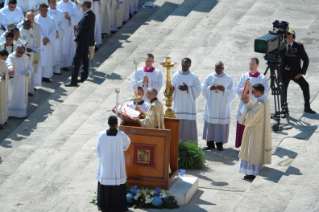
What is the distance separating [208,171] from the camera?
10000mm

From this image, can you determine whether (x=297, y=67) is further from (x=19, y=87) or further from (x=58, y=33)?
(x=58, y=33)

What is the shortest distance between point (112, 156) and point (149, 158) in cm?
57

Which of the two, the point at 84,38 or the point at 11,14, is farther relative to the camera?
the point at 11,14

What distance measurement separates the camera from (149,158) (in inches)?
347

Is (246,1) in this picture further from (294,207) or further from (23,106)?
(294,207)

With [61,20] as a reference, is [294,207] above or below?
below

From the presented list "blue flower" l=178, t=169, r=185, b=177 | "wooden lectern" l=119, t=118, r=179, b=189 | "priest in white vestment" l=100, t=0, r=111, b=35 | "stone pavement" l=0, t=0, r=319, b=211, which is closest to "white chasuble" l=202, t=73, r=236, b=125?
"stone pavement" l=0, t=0, r=319, b=211

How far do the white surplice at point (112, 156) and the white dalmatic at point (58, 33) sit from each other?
7302 millimetres

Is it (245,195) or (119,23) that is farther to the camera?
(119,23)

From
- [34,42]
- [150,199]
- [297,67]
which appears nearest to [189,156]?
[150,199]

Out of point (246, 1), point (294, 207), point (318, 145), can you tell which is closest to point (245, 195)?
point (294, 207)

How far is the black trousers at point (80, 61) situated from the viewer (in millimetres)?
14203

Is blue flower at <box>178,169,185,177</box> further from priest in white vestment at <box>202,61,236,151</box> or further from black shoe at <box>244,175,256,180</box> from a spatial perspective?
priest in white vestment at <box>202,61,236,151</box>

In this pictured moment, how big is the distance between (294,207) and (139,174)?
2321 mm
